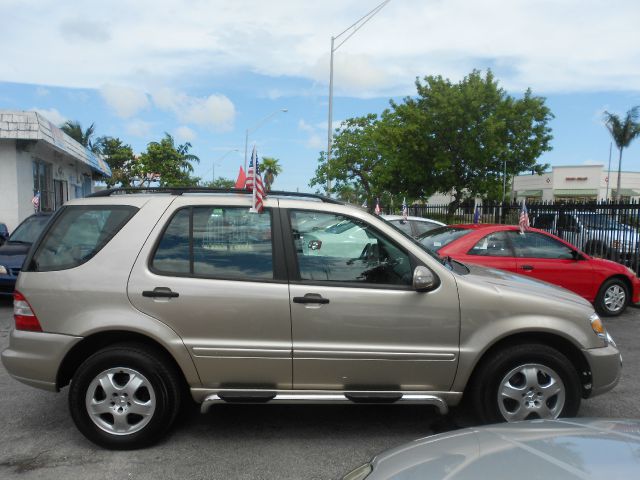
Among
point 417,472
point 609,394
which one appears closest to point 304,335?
point 417,472

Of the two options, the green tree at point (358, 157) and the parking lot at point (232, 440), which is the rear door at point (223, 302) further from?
the green tree at point (358, 157)

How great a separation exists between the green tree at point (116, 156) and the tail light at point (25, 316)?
3987cm

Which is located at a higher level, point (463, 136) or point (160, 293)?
point (463, 136)


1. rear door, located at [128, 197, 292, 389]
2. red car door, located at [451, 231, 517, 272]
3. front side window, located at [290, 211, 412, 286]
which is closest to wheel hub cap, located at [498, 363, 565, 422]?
front side window, located at [290, 211, 412, 286]

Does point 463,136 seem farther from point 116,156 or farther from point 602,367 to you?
point 116,156

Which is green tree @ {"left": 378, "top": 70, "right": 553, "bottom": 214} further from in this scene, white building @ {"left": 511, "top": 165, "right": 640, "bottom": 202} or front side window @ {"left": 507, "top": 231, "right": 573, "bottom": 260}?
white building @ {"left": 511, "top": 165, "right": 640, "bottom": 202}

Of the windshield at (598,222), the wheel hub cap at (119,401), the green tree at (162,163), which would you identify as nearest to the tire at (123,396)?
the wheel hub cap at (119,401)

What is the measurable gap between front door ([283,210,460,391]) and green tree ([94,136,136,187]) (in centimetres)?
4064

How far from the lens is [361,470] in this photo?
7.50 ft

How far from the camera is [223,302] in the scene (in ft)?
12.0

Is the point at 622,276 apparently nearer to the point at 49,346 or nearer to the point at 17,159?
the point at 49,346

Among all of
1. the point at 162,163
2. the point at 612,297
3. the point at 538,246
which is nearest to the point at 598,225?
the point at 612,297

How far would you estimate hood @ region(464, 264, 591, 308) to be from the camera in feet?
12.6

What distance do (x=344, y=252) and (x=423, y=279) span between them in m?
0.62
